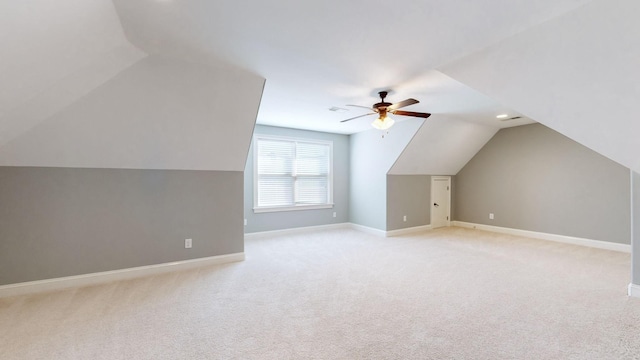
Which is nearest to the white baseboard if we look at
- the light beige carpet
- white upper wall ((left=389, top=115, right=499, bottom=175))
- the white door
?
the light beige carpet

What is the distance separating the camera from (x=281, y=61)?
271 centimetres

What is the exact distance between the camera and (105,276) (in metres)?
3.42

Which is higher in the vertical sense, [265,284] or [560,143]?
[560,143]

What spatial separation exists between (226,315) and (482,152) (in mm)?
6659

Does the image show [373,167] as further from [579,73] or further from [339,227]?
[579,73]

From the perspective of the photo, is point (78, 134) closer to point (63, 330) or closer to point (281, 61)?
point (63, 330)

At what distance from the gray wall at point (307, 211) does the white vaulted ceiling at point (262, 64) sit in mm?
1883

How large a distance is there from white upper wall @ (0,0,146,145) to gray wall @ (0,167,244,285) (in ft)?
2.51

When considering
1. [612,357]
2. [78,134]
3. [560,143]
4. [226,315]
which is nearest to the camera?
[612,357]

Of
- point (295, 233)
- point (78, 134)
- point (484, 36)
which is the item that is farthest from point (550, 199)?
point (78, 134)

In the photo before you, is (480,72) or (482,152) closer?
(480,72)

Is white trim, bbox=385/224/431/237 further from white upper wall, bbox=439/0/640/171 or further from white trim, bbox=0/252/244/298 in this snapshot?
white upper wall, bbox=439/0/640/171

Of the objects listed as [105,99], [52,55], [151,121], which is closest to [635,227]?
[151,121]

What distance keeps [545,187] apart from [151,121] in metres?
7.14
